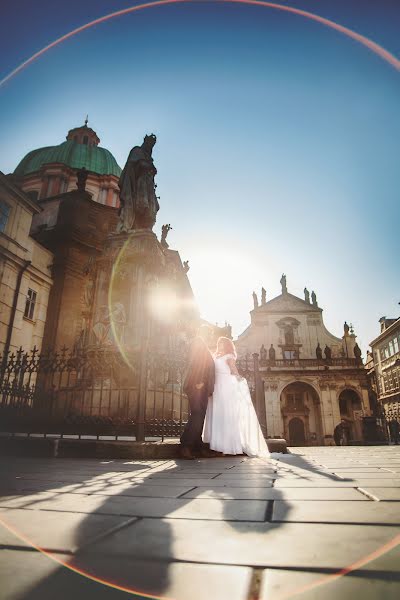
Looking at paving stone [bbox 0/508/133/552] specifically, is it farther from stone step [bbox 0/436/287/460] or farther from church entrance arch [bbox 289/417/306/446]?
church entrance arch [bbox 289/417/306/446]

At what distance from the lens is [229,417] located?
5766 mm

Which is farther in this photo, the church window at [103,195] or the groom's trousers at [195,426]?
the church window at [103,195]

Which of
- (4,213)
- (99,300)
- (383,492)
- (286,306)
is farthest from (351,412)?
(383,492)

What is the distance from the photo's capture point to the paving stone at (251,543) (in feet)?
3.43

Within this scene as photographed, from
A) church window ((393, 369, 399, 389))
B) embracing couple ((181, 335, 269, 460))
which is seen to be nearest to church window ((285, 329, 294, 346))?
church window ((393, 369, 399, 389))

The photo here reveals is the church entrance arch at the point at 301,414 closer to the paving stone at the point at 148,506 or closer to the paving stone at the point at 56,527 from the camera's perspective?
the paving stone at the point at 148,506

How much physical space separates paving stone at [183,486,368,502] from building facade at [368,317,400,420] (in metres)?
38.7

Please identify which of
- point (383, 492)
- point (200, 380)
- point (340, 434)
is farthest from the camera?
point (340, 434)

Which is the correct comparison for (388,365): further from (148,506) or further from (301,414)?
(148,506)

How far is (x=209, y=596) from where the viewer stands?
829 millimetres

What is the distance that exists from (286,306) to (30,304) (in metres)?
31.3

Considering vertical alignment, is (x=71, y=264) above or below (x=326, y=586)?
above

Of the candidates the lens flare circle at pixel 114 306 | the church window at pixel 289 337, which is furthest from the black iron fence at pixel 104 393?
the church window at pixel 289 337

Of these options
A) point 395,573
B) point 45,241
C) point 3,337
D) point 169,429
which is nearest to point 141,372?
point 169,429
